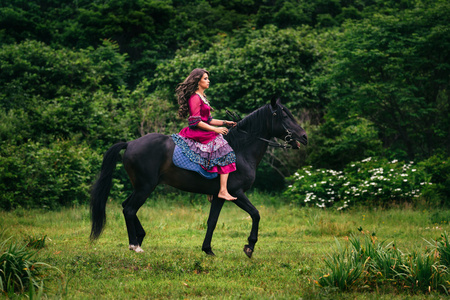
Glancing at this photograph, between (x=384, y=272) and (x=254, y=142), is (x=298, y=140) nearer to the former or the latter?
(x=254, y=142)

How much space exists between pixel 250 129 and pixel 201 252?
2.36 meters

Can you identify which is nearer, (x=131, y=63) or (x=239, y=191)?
(x=239, y=191)

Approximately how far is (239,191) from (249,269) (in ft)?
4.90

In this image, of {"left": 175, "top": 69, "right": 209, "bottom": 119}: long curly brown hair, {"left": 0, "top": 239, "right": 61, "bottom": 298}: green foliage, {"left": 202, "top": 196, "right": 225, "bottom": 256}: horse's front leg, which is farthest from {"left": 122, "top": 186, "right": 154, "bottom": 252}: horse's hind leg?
{"left": 0, "top": 239, "right": 61, "bottom": 298}: green foliage

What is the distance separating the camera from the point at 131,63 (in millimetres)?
26453

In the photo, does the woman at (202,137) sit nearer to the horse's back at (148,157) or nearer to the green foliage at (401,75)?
the horse's back at (148,157)

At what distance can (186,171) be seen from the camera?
750cm

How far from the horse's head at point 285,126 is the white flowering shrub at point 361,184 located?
20.9ft

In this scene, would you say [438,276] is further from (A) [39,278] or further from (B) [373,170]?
(B) [373,170]

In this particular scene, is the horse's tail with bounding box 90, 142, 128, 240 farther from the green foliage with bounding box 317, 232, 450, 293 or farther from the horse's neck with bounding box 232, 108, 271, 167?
the green foliage with bounding box 317, 232, 450, 293

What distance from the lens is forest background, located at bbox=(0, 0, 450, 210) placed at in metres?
14.7

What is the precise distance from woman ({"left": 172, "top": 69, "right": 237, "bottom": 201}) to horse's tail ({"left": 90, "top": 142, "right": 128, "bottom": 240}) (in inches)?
44.5

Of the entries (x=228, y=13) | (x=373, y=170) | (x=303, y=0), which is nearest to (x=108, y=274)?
(x=373, y=170)

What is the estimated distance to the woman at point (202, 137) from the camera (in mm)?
7359
